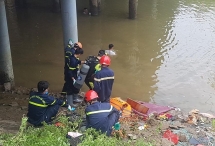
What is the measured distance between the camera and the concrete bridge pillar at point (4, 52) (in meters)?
9.41

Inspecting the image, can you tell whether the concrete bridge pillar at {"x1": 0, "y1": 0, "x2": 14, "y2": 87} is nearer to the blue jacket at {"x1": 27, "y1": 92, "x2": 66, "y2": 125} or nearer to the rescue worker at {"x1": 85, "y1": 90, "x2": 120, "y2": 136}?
the blue jacket at {"x1": 27, "y1": 92, "x2": 66, "y2": 125}

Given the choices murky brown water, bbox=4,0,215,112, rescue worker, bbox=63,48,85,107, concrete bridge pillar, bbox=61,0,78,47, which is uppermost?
concrete bridge pillar, bbox=61,0,78,47

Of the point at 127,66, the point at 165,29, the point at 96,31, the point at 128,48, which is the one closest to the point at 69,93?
the point at 127,66

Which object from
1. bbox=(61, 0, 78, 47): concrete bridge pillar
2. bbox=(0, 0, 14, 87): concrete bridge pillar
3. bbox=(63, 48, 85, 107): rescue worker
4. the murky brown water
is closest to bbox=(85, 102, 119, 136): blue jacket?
bbox=(63, 48, 85, 107): rescue worker

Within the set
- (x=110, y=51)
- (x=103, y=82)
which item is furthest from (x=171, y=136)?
(x=110, y=51)

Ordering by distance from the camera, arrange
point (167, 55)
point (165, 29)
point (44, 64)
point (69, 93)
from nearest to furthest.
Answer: point (69, 93) → point (44, 64) → point (167, 55) → point (165, 29)

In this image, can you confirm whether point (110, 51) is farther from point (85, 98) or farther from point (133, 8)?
point (85, 98)

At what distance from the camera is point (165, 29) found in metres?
17.0

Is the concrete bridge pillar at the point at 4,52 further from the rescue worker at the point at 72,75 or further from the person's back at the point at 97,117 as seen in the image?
the person's back at the point at 97,117

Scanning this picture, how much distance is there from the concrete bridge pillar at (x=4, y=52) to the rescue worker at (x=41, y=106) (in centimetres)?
429

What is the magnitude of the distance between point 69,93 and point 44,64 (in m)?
4.59

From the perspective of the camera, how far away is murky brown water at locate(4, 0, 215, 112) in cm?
1052

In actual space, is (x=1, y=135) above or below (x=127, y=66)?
above

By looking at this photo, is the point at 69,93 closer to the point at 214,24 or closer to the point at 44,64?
the point at 44,64
